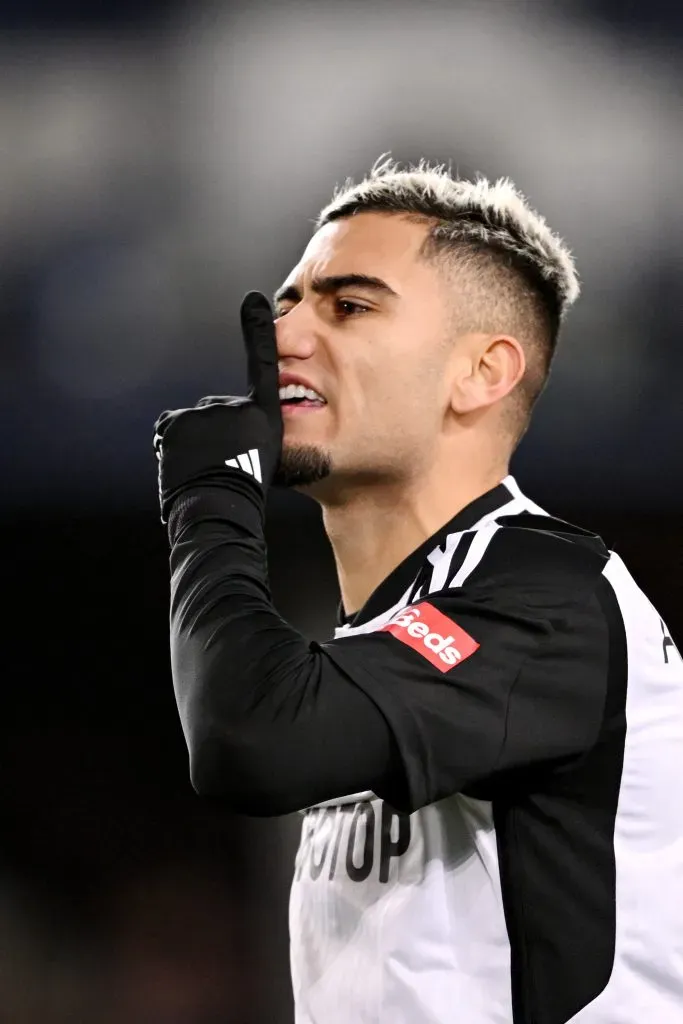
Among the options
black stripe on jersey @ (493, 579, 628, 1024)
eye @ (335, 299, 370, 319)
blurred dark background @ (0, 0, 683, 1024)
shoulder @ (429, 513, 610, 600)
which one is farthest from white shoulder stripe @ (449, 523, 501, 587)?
blurred dark background @ (0, 0, 683, 1024)

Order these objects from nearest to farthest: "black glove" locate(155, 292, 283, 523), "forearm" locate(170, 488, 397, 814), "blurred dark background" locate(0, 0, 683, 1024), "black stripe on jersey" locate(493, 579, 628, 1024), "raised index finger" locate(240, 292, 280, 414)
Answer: "forearm" locate(170, 488, 397, 814) < "black stripe on jersey" locate(493, 579, 628, 1024) < "black glove" locate(155, 292, 283, 523) < "raised index finger" locate(240, 292, 280, 414) < "blurred dark background" locate(0, 0, 683, 1024)

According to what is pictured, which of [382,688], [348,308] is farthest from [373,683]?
[348,308]

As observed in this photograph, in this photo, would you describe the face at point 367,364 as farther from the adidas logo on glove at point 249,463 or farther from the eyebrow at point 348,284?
the adidas logo on glove at point 249,463

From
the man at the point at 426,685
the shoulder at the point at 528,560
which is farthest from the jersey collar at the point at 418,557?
the shoulder at the point at 528,560

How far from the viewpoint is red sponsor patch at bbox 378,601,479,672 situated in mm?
896

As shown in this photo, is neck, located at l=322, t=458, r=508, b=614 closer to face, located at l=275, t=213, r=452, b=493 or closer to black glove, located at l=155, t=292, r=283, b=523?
face, located at l=275, t=213, r=452, b=493

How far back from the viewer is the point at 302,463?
1.21 m

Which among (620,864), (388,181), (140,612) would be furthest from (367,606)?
(140,612)

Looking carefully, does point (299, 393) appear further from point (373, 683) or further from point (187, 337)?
point (187, 337)

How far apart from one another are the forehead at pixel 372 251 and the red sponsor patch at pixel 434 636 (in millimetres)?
467

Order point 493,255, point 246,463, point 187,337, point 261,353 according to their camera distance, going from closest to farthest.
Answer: point 246,463 → point 261,353 → point 493,255 → point 187,337

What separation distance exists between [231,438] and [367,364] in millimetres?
199

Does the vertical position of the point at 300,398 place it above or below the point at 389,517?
above

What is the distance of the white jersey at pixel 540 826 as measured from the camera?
3.02 feet
